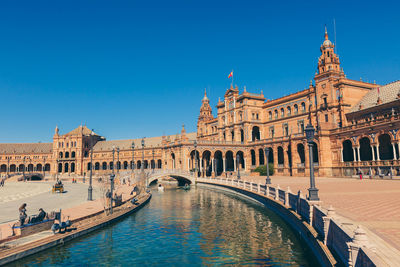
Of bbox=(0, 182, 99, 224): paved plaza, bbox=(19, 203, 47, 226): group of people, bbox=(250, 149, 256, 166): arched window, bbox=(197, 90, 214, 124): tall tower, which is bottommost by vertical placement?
bbox=(0, 182, 99, 224): paved plaza

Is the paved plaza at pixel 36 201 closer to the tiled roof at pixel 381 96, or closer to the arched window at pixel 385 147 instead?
the arched window at pixel 385 147

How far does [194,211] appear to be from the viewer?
23875 millimetres

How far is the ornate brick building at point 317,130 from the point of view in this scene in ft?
140

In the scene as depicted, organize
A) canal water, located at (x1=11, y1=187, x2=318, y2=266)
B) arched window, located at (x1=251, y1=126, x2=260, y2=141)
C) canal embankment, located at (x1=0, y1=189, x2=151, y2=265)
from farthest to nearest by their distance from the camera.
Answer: arched window, located at (x1=251, y1=126, x2=260, y2=141), canal water, located at (x1=11, y1=187, x2=318, y2=266), canal embankment, located at (x1=0, y1=189, x2=151, y2=265)

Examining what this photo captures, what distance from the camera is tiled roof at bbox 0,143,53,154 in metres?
111

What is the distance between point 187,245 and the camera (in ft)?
45.5

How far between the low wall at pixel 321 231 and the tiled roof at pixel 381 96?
107ft

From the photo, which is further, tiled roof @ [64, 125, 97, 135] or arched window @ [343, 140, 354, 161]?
tiled roof @ [64, 125, 97, 135]

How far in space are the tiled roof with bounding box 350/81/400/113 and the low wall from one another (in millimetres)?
32690

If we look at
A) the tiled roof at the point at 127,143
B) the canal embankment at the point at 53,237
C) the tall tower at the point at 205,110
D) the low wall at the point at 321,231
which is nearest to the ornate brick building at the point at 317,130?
the tall tower at the point at 205,110

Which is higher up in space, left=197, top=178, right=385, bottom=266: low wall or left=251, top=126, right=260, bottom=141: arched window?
left=251, top=126, right=260, bottom=141: arched window

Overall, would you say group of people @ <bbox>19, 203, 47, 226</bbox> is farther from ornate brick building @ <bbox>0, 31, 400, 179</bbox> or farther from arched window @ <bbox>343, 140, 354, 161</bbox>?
arched window @ <bbox>343, 140, 354, 161</bbox>

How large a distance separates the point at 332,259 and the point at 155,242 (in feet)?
29.3

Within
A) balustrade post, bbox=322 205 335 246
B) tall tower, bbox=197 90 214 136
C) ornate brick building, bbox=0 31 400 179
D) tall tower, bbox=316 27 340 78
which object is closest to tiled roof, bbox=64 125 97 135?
tall tower, bbox=197 90 214 136
